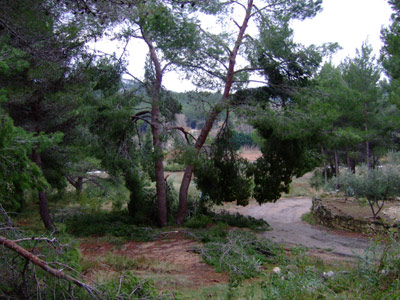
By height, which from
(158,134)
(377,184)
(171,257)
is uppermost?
A: (158,134)

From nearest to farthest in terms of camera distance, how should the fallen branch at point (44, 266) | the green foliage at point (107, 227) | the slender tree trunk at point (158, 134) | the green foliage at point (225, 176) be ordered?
1. the fallen branch at point (44, 266)
2. the green foliage at point (107, 227)
3. the slender tree trunk at point (158, 134)
4. the green foliage at point (225, 176)

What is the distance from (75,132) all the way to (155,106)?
3017 mm

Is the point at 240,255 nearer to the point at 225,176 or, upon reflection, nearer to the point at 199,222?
the point at 199,222

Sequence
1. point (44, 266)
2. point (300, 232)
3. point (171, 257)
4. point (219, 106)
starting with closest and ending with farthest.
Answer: point (44, 266) < point (171, 257) < point (219, 106) < point (300, 232)

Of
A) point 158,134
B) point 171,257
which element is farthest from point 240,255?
point 158,134

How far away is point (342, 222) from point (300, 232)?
3.04 m

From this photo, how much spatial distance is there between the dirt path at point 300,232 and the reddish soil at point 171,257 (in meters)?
1.86

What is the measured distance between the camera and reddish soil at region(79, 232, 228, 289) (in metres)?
7.60

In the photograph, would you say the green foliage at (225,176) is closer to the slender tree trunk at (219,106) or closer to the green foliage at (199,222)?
the slender tree trunk at (219,106)

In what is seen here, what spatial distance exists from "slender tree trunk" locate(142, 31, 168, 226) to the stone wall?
25.7 feet

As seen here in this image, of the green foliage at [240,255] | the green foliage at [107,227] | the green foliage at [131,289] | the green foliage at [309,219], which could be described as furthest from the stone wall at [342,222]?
the green foliage at [131,289]

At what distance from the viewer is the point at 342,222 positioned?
17.3 m

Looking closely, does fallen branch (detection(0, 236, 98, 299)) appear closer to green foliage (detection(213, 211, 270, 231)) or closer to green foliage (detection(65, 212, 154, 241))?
green foliage (detection(65, 212, 154, 241))

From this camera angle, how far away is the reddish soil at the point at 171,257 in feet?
24.9
